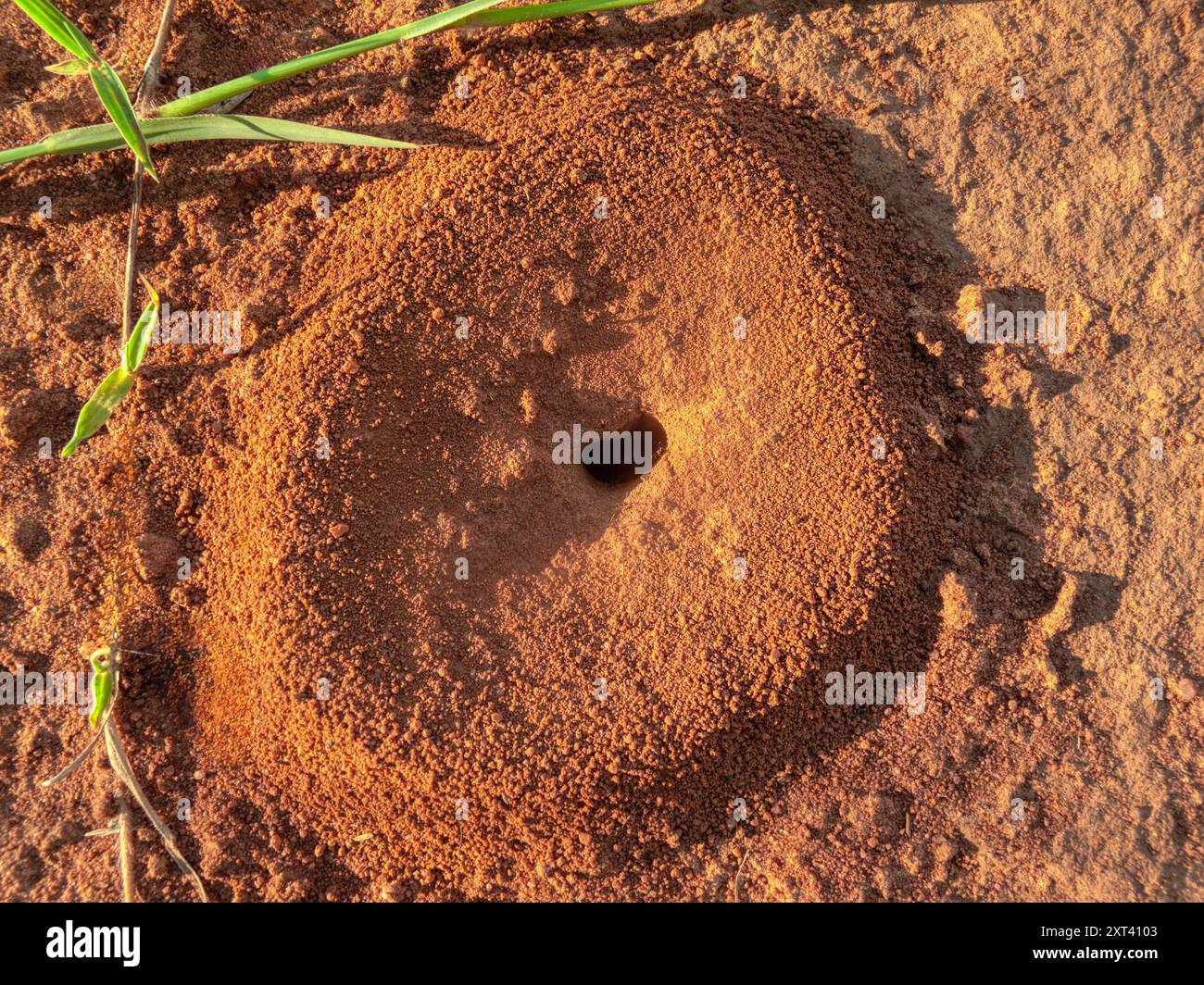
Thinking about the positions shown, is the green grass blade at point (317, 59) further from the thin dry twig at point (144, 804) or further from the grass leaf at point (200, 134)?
the thin dry twig at point (144, 804)

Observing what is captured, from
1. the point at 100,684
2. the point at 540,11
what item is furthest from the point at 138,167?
the point at 100,684

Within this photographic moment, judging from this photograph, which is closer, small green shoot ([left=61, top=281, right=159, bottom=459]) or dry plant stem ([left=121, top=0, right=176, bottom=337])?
small green shoot ([left=61, top=281, right=159, bottom=459])

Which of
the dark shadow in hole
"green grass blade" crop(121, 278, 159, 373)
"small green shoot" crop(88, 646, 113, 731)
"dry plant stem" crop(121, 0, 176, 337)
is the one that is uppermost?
"dry plant stem" crop(121, 0, 176, 337)

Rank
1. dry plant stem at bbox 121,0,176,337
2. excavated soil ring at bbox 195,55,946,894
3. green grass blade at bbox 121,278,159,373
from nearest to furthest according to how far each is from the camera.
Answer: excavated soil ring at bbox 195,55,946,894
green grass blade at bbox 121,278,159,373
dry plant stem at bbox 121,0,176,337

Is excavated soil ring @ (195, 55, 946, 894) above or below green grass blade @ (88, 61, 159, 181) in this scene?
below

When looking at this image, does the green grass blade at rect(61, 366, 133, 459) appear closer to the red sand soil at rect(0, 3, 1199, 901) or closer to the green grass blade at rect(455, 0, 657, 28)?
the red sand soil at rect(0, 3, 1199, 901)

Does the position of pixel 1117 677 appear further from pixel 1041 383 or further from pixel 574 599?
pixel 574 599

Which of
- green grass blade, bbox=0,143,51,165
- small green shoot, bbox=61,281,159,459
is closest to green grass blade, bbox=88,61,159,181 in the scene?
green grass blade, bbox=0,143,51,165
